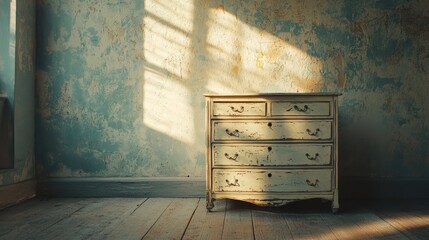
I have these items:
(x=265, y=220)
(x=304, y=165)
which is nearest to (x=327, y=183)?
A: (x=304, y=165)

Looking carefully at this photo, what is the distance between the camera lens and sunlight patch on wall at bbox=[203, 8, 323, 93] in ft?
14.8

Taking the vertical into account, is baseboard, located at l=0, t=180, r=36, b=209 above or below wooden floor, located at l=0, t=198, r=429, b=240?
above

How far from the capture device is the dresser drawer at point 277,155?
12.4 ft

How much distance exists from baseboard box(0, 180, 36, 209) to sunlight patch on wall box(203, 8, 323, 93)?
2139mm

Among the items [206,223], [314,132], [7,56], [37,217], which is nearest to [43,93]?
[7,56]

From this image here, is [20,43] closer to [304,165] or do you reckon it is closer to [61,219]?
[61,219]

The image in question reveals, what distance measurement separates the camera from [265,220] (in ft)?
11.6

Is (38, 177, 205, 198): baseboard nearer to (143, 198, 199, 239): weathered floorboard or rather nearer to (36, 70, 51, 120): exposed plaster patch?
(143, 198, 199, 239): weathered floorboard

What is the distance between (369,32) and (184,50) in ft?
6.44

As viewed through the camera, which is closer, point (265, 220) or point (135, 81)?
point (265, 220)

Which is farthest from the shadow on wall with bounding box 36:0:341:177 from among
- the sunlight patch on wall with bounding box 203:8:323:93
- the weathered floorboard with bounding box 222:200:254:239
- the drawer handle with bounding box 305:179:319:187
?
the drawer handle with bounding box 305:179:319:187

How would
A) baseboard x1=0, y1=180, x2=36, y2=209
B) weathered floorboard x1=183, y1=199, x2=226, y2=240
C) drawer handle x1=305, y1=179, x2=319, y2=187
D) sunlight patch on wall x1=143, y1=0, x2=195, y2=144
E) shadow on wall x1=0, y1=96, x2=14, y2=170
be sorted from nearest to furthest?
weathered floorboard x1=183, y1=199, x2=226, y2=240 < drawer handle x1=305, y1=179, x2=319, y2=187 < baseboard x1=0, y1=180, x2=36, y2=209 < shadow on wall x1=0, y1=96, x2=14, y2=170 < sunlight patch on wall x1=143, y1=0, x2=195, y2=144

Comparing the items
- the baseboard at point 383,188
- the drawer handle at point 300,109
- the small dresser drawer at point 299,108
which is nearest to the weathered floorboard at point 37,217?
the small dresser drawer at point 299,108

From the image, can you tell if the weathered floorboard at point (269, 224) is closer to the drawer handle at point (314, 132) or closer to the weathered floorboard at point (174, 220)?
the weathered floorboard at point (174, 220)
